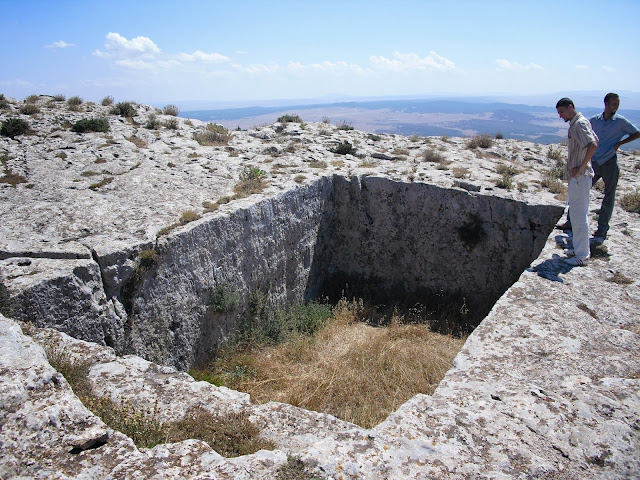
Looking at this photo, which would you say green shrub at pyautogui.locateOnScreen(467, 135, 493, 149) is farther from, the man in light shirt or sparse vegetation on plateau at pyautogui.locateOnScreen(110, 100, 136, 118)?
sparse vegetation on plateau at pyautogui.locateOnScreen(110, 100, 136, 118)

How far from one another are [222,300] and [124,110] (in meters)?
8.05

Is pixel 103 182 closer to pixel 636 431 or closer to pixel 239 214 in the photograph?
pixel 239 214

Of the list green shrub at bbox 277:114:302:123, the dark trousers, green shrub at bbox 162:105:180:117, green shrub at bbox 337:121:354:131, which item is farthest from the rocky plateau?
green shrub at bbox 277:114:302:123

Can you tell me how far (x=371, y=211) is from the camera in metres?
8.62

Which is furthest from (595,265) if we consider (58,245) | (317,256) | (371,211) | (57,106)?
(57,106)

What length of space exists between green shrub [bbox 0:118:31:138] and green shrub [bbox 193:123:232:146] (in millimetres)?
3552

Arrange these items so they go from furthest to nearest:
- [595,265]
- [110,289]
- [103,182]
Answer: [103,182] → [595,265] → [110,289]

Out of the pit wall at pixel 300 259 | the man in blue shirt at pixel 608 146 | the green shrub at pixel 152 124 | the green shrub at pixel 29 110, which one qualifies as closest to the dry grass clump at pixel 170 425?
the pit wall at pixel 300 259

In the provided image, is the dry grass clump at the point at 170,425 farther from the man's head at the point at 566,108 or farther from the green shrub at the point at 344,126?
the green shrub at the point at 344,126

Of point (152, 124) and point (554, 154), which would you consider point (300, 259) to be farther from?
point (554, 154)

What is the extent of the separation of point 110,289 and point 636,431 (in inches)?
196

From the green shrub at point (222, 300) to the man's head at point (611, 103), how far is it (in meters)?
5.93

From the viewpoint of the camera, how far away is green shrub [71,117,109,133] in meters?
9.60

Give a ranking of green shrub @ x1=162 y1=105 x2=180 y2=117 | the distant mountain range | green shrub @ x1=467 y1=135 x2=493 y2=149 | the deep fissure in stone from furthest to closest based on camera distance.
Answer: the distant mountain range, green shrub @ x1=162 y1=105 x2=180 y2=117, green shrub @ x1=467 y1=135 x2=493 y2=149, the deep fissure in stone
